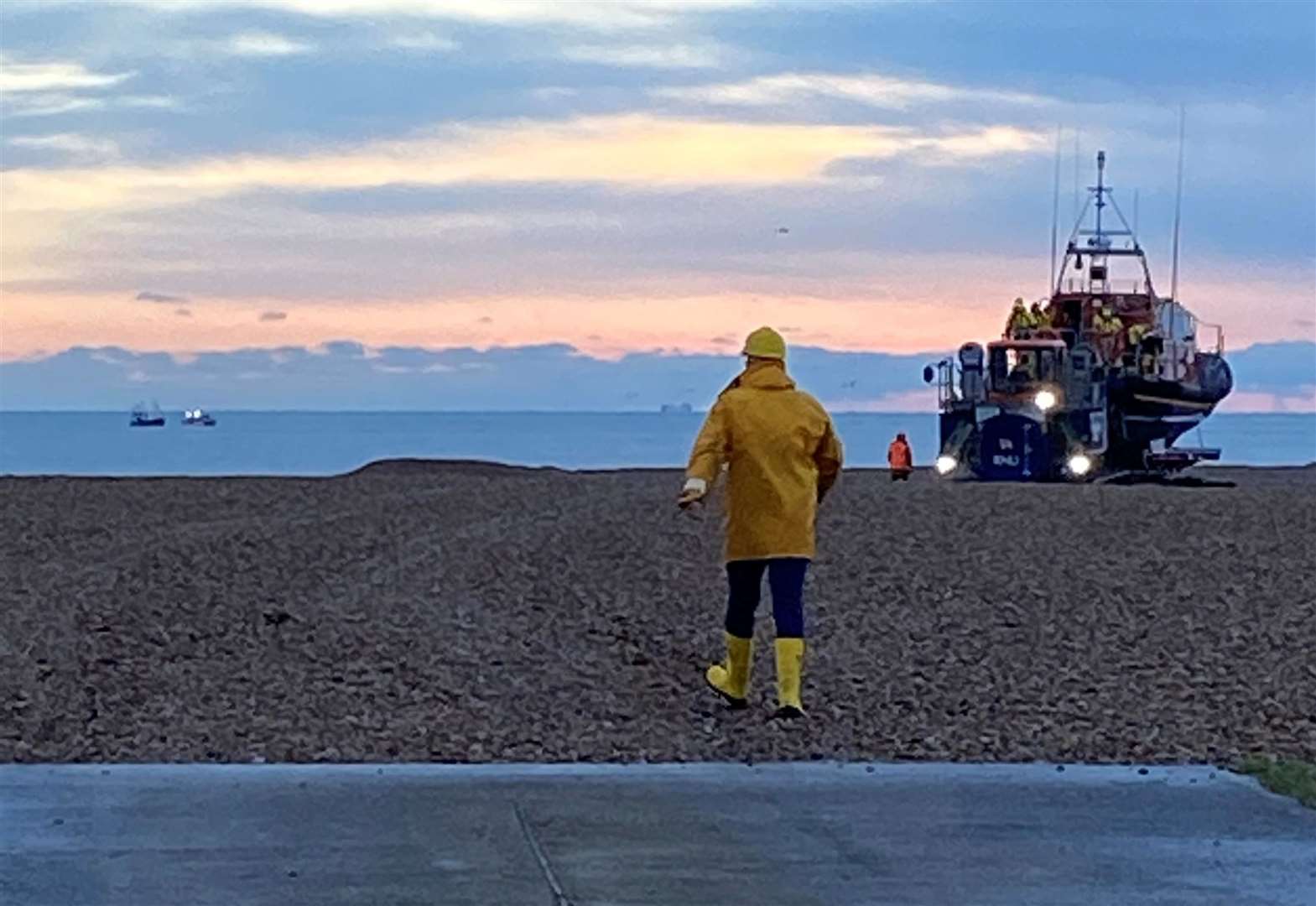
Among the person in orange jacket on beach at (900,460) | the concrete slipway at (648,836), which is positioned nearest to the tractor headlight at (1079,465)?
the person in orange jacket on beach at (900,460)

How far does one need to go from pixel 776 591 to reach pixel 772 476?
52 cm

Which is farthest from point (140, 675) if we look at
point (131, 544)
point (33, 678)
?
point (131, 544)

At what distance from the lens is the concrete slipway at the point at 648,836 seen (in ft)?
23.4

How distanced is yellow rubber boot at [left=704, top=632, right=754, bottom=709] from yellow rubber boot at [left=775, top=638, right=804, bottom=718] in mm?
263

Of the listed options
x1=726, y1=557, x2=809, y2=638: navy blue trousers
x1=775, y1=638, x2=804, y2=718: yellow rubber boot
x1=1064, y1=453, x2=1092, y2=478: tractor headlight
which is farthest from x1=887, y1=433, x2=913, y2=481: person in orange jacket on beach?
x1=775, y1=638, x2=804, y2=718: yellow rubber boot

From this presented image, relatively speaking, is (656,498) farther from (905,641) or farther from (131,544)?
(905,641)

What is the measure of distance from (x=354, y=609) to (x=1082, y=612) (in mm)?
4347

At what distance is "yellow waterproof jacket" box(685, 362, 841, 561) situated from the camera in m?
10.8

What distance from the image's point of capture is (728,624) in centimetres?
1116

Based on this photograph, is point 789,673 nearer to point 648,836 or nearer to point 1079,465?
point 648,836

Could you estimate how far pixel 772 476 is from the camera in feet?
35.5

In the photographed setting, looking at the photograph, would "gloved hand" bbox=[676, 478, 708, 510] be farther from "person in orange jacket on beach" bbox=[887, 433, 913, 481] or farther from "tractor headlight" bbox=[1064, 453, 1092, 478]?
"tractor headlight" bbox=[1064, 453, 1092, 478]

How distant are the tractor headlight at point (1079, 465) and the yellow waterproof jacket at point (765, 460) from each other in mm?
22406

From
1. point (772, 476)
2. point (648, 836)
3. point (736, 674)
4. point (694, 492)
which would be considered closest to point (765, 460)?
point (772, 476)
